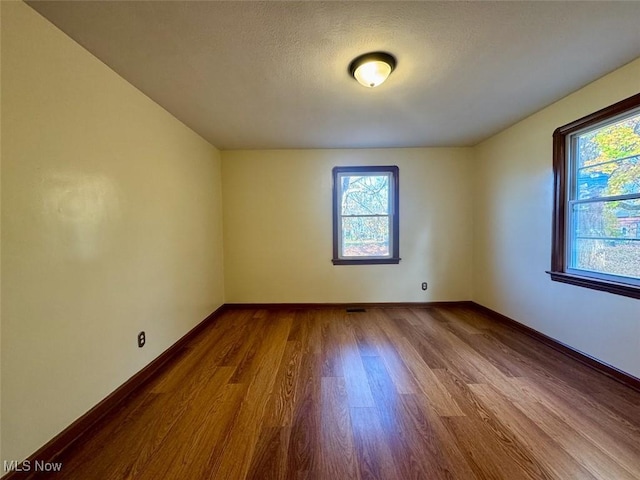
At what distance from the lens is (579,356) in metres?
2.19

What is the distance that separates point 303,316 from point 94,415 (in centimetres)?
222

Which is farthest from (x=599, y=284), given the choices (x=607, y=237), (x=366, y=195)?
(x=366, y=195)

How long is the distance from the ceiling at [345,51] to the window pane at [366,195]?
122 centimetres

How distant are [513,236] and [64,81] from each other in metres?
4.07

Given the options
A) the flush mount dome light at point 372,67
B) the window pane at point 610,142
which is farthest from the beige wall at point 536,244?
the flush mount dome light at point 372,67

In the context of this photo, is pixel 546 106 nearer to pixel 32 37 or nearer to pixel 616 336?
pixel 616 336

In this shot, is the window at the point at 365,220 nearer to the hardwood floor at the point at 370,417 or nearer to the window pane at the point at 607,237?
the hardwood floor at the point at 370,417

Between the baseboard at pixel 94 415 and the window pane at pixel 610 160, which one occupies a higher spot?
the window pane at pixel 610 160

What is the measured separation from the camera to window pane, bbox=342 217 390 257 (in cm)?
379

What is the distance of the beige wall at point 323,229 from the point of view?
3727 millimetres

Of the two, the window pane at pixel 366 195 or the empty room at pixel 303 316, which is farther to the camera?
the window pane at pixel 366 195

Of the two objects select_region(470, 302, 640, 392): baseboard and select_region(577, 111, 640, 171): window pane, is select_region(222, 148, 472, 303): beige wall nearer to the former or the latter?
select_region(470, 302, 640, 392): baseboard

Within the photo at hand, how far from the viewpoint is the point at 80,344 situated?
150 cm

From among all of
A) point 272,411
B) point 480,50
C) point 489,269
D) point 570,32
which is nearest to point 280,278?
point 272,411
